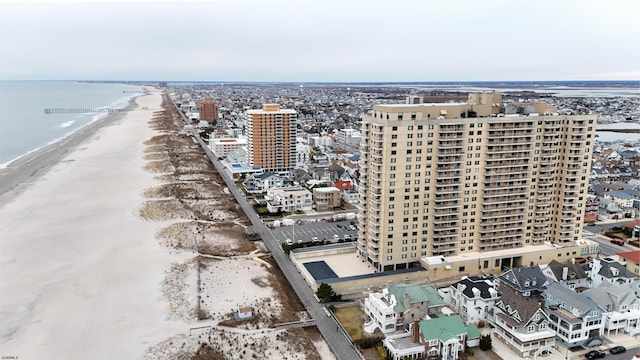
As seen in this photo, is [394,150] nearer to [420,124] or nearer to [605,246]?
[420,124]

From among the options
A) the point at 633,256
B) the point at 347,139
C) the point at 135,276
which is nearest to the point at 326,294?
the point at 135,276

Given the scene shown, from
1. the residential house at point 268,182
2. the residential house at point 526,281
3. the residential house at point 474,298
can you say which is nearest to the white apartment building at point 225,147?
the residential house at point 268,182

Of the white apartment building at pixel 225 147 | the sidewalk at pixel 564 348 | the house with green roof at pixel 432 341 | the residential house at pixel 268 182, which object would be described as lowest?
the sidewalk at pixel 564 348

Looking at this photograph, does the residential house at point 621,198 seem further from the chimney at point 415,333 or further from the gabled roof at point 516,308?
the chimney at point 415,333

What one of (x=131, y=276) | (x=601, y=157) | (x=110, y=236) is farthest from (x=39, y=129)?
(x=601, y=157)

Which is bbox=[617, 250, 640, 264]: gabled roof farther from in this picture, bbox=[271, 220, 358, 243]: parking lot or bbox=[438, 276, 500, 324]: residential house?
bbox=[271, 220, 358, 243]: parking lot

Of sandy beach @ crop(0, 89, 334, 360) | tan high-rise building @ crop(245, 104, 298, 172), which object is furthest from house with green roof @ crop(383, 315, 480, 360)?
tan high-rise building @ crop(245, 104, 298, 172)
